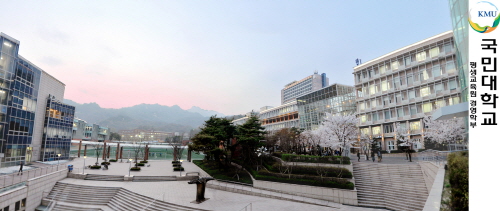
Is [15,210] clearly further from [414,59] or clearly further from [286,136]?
[414,59]

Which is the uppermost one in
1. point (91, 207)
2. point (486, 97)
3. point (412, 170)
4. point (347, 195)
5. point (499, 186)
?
point (486, 97)

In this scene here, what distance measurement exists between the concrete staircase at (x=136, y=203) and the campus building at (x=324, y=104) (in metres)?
48.6

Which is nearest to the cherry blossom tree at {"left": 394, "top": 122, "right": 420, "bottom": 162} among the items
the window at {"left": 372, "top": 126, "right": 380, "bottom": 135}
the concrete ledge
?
the window at {"left": 372, "top": 126, "right": 380, "bottom": 135}

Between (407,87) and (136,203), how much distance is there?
175ft

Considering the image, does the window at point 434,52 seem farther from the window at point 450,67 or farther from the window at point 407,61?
the window at point 407,61

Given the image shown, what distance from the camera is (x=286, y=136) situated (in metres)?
42.7

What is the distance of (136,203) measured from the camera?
2342 centimetres

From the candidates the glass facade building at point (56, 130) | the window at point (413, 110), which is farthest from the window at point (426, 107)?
the glass facade building at point (56, 130)

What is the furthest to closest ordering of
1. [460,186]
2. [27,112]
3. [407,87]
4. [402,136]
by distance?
[407,87], [402,136], [27,112], [460,186]

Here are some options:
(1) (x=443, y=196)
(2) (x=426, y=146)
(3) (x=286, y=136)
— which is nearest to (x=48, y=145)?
(3) (x=286, y=136)

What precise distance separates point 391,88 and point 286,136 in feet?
93.3

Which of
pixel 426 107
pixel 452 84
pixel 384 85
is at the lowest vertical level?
pixel 426 107

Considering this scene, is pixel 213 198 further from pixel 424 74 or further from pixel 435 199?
pixel 424 74

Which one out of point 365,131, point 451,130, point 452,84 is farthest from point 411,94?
point 451,130
